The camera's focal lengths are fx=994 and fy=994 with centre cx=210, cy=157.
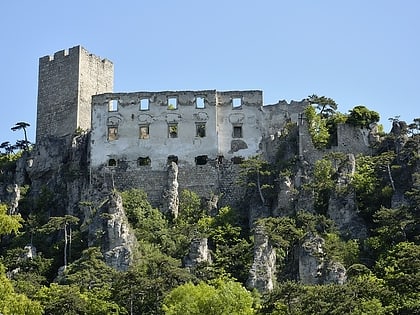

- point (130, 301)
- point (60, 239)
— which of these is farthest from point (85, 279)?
point (60, 239)

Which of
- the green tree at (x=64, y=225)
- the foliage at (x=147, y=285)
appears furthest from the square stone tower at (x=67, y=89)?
the foliage at (x=147, y=285)

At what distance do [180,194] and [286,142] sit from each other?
6.77 m

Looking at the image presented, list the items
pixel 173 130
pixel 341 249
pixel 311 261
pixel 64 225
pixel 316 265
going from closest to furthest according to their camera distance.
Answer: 1. pixel 316 265
2. pixel 311 261
3. pixel 341 249
4. pixel 64 225
5. pixel 173 130

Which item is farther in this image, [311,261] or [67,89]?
[67,89]

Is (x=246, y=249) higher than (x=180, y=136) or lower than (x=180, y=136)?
lower

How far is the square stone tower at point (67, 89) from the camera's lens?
6362 cm

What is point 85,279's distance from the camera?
154 feet

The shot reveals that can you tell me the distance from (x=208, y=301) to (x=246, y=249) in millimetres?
9829

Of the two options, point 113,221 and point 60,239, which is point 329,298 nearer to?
point 113,221

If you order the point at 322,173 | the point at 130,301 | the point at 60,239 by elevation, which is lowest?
the point at 130,301

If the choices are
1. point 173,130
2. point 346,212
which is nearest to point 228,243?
point 346,212

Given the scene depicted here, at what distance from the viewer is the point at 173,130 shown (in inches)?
2323

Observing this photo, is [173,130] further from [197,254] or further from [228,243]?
[197,254]

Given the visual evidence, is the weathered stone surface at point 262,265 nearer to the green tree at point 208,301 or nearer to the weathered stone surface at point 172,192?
the green tree at point 208,301
